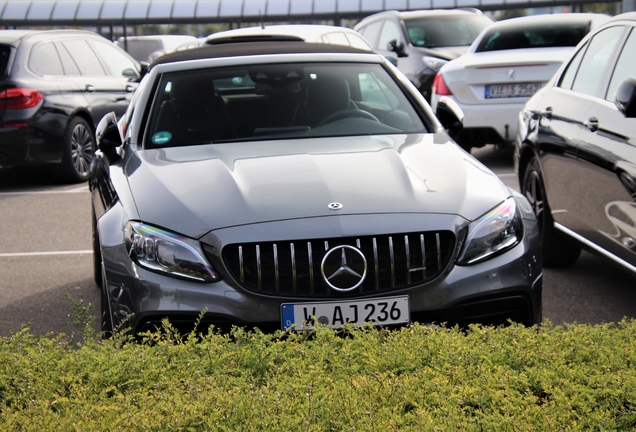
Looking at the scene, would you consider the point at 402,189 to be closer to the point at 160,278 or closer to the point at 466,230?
the point at 466,230

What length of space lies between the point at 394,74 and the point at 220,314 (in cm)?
251

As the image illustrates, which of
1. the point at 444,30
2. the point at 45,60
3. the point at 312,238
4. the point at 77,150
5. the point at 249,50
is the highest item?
the point at 249,50

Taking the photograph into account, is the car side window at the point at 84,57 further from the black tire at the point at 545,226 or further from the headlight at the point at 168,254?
the headlight at the point at 168,254

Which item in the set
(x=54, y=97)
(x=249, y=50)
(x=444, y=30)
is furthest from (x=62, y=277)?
(x=444, y=30)

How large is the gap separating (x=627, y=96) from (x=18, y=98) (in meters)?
7.37

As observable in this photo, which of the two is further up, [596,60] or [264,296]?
[596,60]

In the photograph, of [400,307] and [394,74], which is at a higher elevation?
[394,74]

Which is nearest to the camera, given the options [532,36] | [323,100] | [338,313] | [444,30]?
[338,313]

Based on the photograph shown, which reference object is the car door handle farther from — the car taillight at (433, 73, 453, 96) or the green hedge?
the car taillight at (433, 73, 453, 96)

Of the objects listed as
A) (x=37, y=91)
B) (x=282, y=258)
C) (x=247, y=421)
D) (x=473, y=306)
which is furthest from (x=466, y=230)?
(x=37, y=91)

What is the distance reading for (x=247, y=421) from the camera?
259 cm

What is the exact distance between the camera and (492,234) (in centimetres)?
413

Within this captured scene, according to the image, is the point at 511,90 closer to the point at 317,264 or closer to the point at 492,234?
the point at 492,234

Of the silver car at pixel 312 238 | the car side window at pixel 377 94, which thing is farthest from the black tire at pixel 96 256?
the car side window at pixel 377 94
